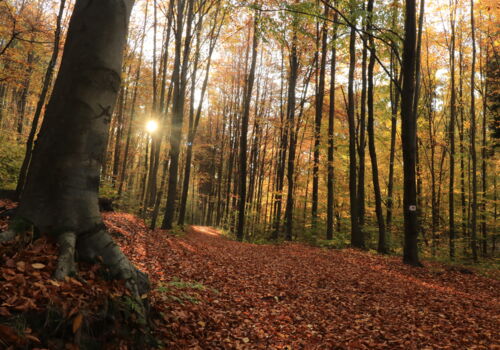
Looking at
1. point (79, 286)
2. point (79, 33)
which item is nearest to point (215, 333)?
point (79, 286)

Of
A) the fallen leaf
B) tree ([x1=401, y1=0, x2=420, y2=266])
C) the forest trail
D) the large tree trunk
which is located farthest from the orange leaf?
tree ([x1=401, y1=0, x2=420, y2=266])

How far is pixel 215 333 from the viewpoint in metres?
3.75

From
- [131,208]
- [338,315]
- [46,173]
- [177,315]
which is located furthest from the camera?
[131,208]

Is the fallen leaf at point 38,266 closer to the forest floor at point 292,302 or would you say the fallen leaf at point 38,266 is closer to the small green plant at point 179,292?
the forest floor at point 292,302

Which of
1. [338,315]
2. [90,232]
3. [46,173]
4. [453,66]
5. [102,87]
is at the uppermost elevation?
[453,66]

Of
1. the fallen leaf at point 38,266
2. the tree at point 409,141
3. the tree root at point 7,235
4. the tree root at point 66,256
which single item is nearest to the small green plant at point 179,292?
the tree root at point 66,256

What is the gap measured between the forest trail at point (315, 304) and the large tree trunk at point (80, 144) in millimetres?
1190

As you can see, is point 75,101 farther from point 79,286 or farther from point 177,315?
point 177,315

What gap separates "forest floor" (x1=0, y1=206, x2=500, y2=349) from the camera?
281cm

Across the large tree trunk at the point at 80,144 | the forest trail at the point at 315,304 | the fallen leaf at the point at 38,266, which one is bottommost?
the forest trail at the point at 315,304

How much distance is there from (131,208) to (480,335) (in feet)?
67.3

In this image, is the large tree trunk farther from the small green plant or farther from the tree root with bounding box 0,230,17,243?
the small green plant

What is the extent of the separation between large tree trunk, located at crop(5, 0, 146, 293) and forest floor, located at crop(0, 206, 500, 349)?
32 cm

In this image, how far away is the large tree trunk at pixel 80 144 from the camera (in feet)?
9.93
